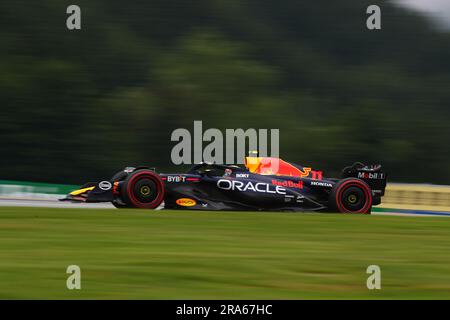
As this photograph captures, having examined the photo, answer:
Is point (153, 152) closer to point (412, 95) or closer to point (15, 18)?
point (15, 18)

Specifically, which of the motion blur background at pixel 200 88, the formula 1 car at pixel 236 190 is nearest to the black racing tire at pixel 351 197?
the formula 1 car at pixel 236 190

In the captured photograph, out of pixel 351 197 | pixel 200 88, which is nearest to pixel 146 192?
pixel 351 197

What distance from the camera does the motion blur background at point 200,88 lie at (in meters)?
44.4

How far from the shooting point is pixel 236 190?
14531mm

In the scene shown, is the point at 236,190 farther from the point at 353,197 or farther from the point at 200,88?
the point at 200,88

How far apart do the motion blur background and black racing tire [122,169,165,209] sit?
29819 millimetres

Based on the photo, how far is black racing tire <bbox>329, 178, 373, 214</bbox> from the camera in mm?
14953

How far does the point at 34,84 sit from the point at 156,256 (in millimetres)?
37674

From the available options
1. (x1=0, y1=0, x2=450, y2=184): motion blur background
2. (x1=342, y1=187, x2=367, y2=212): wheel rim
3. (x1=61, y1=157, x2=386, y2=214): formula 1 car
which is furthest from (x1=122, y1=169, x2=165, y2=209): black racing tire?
(x1=0, y1=0, x2=450, y2=184): motion blur background

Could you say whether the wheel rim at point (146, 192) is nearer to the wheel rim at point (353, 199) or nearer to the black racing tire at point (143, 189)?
the black racing tire at point (143, 189)

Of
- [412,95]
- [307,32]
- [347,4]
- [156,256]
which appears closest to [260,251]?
[156,256]

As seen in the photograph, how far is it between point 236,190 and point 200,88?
3380 centimetres

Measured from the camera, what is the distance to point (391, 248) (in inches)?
400

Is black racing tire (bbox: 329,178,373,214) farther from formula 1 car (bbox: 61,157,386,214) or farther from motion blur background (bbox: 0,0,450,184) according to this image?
motion blur background (bbox: 0,0,450,184)
